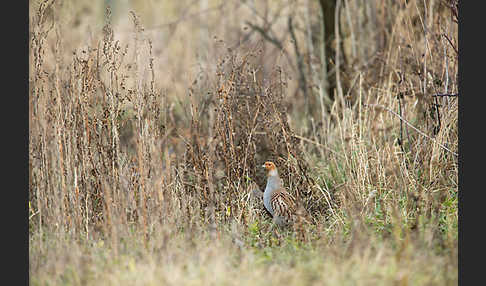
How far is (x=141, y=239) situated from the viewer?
4.88 m

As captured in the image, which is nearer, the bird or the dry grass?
the dry grass

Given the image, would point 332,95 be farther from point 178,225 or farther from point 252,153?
point 178,225

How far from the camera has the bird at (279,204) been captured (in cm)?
534

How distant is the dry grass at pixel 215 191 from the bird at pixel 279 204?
13 centimetres

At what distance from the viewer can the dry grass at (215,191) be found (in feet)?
14.0

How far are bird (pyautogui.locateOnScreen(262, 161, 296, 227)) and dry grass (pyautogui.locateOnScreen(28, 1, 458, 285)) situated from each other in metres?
0.13

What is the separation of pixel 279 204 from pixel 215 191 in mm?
683

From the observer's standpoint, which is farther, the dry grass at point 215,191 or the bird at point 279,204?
the bird at point 279,204

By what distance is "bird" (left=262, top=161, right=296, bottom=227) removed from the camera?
534 centimetres

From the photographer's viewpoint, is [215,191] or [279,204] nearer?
[279,204]

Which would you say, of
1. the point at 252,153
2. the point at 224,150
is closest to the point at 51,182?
the point at 224,150

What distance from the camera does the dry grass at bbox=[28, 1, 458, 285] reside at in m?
4.26

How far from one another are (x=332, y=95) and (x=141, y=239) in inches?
181

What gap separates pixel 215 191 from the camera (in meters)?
5.65
